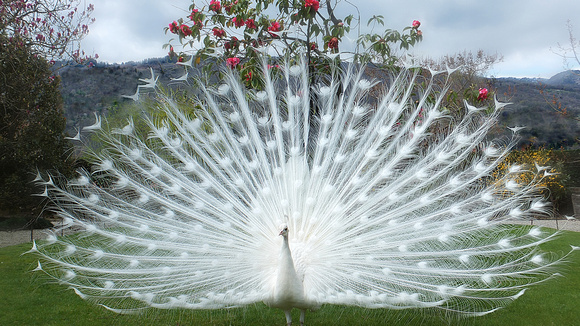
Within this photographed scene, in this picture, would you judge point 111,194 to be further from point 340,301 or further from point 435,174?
point 435,174

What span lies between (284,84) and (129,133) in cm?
151

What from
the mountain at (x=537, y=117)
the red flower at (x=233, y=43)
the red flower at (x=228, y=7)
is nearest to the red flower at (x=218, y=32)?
the red flower at (x=233, y=43)

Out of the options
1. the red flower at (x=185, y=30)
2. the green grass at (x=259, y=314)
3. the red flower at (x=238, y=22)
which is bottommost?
the green grass at (x=259, y=314)

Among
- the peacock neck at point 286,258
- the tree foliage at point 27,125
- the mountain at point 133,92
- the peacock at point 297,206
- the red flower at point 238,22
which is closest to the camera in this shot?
the peacock neck at point 286,258

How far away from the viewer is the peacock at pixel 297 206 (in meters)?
3.67

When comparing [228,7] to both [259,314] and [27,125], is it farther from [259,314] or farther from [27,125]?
[27,125]

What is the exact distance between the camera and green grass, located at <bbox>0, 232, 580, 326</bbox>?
15.2ft

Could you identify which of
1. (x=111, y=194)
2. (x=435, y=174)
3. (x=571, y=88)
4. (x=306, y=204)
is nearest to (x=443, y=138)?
(x=435, y=174)

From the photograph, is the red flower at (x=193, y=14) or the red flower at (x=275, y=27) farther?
the red flower at (x=193, y=14)

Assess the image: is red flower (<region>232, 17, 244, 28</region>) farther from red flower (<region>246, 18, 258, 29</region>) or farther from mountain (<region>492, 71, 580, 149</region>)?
mountain (<region>492, 71, 580, 149</region>)

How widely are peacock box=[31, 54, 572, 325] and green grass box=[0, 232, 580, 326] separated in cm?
68

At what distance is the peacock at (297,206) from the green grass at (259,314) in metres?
0.68

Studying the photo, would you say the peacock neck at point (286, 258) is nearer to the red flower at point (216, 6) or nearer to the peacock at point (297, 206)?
the peacock at point (297, 206)

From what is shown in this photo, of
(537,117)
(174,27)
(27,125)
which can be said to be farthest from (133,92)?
(537,117)
